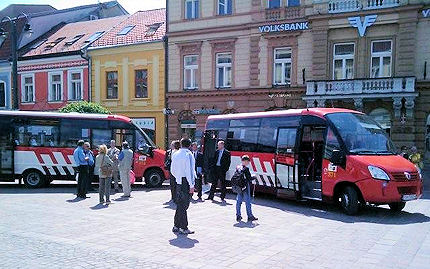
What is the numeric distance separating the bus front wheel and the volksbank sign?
551 inches

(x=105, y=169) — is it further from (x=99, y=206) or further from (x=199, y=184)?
(x=199, y=184)

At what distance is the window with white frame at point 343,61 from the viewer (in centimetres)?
2223

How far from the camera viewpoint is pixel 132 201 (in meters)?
12.8

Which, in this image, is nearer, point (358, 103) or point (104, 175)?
point (104, 175)

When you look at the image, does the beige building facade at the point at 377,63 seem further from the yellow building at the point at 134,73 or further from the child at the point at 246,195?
the child at the point at 246,195

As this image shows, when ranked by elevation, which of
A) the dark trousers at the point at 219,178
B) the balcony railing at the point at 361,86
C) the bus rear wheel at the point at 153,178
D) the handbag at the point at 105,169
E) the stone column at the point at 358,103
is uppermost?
the balcony railing at the point at 361,86

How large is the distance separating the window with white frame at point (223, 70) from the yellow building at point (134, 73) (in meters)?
3.89

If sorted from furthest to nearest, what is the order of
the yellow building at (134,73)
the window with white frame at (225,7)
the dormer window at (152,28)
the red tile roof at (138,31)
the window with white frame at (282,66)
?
1. the dormer window at (152,28)
2. the red tile roof at (138,31)
3. the yellow building at (134,73)
4. the window with white frame at (225,7)
5. the window with white frame at (282,66)

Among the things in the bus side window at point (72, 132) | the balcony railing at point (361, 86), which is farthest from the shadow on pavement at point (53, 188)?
the balcony railing at point (361, 86)

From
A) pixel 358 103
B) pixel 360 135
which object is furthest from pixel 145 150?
pixel 358 103

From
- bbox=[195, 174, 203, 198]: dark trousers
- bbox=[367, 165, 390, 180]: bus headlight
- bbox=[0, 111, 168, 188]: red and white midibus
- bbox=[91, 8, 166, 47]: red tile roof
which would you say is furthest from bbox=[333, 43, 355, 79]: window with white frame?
bbox=[367, 165, 390, 180]: bus headlight

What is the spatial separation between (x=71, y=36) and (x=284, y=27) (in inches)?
715

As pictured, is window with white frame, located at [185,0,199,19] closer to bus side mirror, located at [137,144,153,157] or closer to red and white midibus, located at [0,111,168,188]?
red and white midibus, located at [0,111,168,188]

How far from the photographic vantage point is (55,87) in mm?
31547
